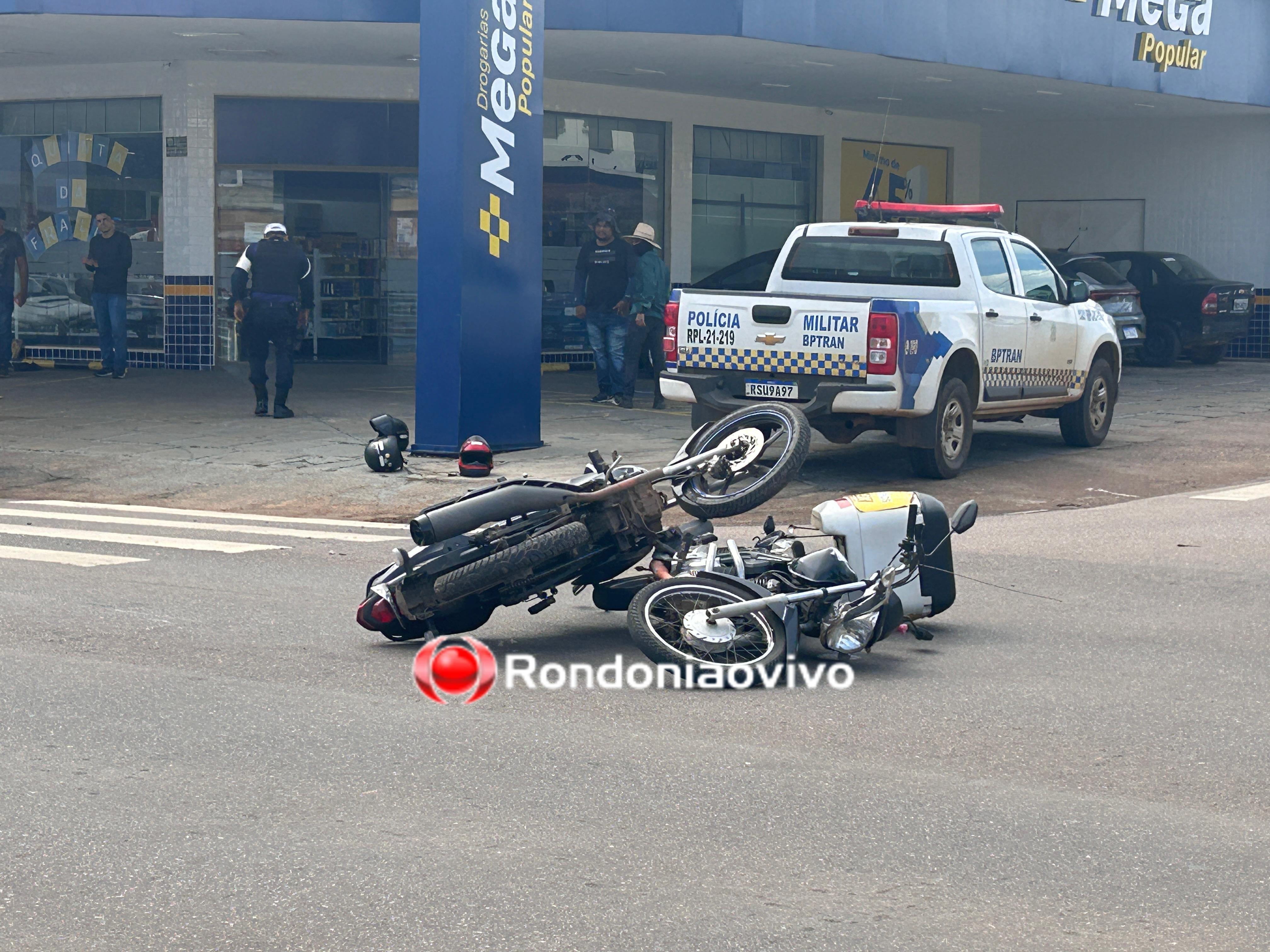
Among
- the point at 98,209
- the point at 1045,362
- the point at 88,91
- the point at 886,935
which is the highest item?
the point at 88,91

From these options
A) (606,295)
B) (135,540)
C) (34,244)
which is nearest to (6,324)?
(34,244)

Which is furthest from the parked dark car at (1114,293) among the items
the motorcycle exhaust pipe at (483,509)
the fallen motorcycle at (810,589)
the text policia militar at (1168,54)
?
the motorcycle exhaust pipe at (483,509)

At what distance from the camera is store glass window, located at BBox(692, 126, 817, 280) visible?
25141 mm

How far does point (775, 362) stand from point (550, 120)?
1141 centimetres

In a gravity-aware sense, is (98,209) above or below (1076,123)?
below

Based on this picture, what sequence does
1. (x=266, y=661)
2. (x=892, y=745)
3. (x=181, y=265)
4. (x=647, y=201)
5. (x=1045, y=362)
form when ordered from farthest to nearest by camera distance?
(x=647, y=201) → (x=181, y=265) → (x=1045, y=362) → (x=266, y=661) → (x=892, y=745)

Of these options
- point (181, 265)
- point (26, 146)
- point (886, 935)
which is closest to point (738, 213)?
point (181, 265)

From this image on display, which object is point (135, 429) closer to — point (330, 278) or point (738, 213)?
point (330, 278)

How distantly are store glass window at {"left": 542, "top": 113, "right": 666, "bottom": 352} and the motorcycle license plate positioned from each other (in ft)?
34.3

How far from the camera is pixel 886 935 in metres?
4.18

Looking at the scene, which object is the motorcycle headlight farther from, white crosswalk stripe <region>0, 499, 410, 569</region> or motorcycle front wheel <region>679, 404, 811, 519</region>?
white crosswalk stripe <region>0, 499, 410, 569</region>

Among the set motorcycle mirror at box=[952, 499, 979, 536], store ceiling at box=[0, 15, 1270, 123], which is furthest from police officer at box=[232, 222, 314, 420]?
motorcycle mirror at box=[952, 499, 979, 536]

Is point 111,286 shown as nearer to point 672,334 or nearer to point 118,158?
point 118,158

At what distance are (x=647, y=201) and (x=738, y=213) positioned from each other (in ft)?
6.24
